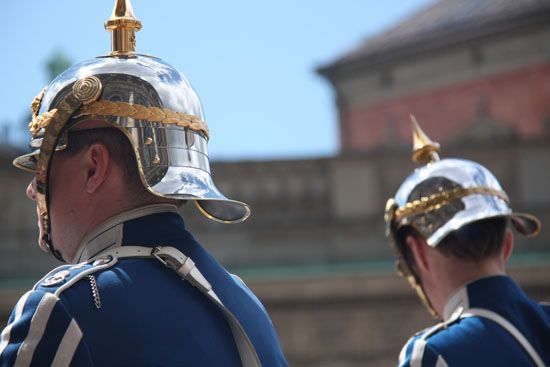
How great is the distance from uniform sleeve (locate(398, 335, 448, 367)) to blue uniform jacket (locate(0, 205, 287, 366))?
1048 millimetres

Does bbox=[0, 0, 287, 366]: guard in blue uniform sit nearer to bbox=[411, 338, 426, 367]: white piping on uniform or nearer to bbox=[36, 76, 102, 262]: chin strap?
bbox=[36, 76, 102, 262]: chin strap

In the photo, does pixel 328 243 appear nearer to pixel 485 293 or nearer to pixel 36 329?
pixel 485 293

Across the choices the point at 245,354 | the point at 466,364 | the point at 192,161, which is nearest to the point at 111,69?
the point at 192,161

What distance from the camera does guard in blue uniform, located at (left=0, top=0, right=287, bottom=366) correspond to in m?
3.01

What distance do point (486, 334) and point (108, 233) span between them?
1.53 metres

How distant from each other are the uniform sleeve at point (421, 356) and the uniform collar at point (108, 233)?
1.30 metres

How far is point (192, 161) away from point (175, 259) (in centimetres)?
34

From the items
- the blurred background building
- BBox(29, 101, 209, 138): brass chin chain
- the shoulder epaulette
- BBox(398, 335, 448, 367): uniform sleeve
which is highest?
BBox(29, 101, 209, 138): brass chin chain

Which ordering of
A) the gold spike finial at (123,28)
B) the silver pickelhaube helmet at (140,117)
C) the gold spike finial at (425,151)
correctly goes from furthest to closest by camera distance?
the gold spike finial at (425,151)
the gold spike finial at (123,28)
the silver pickelhaube helmet at (140,117)

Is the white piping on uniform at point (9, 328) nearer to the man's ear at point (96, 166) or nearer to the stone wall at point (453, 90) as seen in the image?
the man's ear at point (96, 166)

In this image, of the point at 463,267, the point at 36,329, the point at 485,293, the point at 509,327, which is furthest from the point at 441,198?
the point at 36,329

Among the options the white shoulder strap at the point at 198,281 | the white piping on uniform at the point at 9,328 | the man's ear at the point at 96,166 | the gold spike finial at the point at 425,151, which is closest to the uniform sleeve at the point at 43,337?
the white piping on uniform at the point at 9,328

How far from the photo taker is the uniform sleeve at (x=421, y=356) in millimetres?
4277

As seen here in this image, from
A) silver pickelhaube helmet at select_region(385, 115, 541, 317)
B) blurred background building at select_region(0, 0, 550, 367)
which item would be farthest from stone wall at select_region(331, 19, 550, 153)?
silver pickelhaube helmet at select_region(385, 115, 541, 317)
